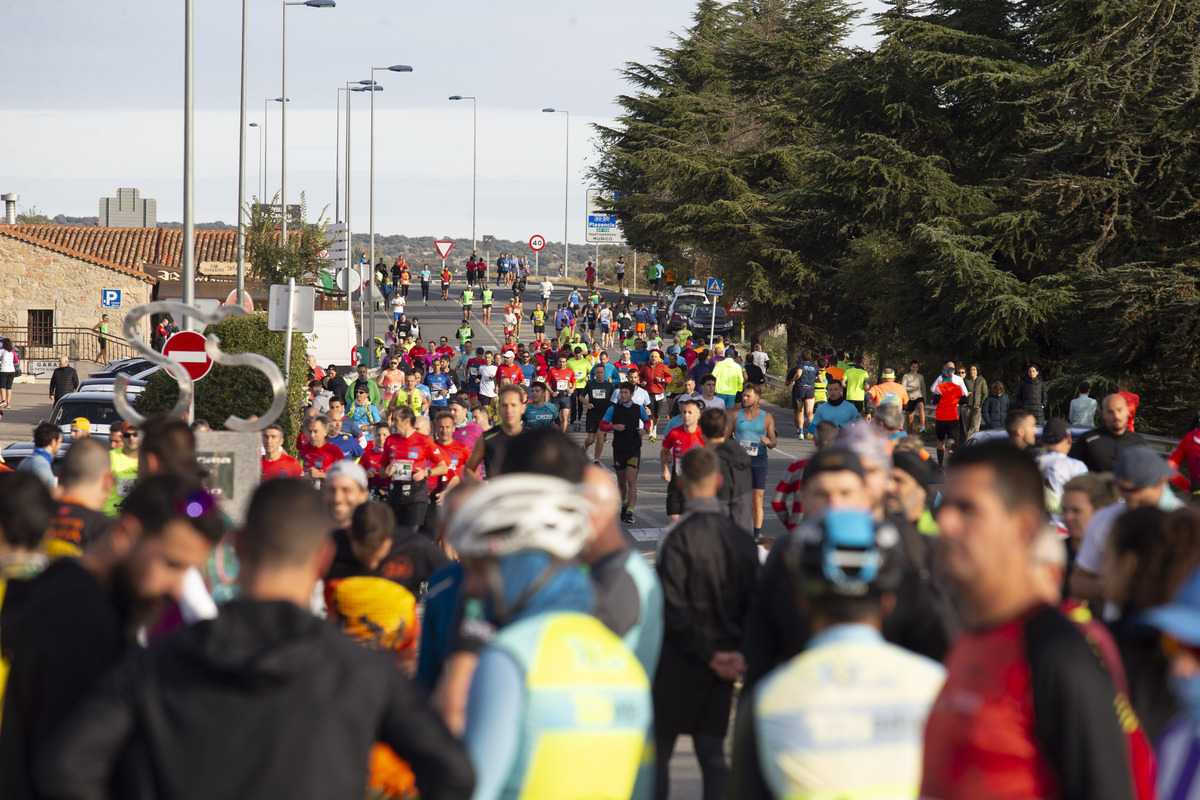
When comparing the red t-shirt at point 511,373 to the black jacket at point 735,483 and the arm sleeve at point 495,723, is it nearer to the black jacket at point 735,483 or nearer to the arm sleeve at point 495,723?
the black jacket at point 735,483

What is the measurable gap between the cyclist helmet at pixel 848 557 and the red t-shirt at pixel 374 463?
9.13 m

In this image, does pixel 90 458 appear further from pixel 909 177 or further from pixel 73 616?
pixel 909 177

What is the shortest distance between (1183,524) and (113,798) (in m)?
3.08

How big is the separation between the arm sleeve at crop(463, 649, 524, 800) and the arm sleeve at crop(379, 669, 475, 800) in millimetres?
32

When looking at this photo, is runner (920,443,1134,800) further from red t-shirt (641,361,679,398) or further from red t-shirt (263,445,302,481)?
Result: red t-shirt (641,361,679,398)

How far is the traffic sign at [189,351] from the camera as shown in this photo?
11203 mm

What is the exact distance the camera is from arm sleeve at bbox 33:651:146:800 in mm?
2670

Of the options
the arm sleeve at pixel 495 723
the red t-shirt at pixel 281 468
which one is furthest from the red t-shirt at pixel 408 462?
the arm sleeve at pixel 495 723

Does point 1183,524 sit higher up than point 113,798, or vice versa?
point 1183,524

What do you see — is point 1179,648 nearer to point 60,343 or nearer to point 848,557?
point 848,557

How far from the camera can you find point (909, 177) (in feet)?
110

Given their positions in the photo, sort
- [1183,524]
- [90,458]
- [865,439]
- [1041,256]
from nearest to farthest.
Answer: [1183,524], [90,458], [865,439], [1041,256]

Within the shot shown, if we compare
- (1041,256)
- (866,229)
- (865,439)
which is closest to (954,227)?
(1041,256)

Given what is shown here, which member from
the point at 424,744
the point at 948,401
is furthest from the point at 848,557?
the point at 948,401
